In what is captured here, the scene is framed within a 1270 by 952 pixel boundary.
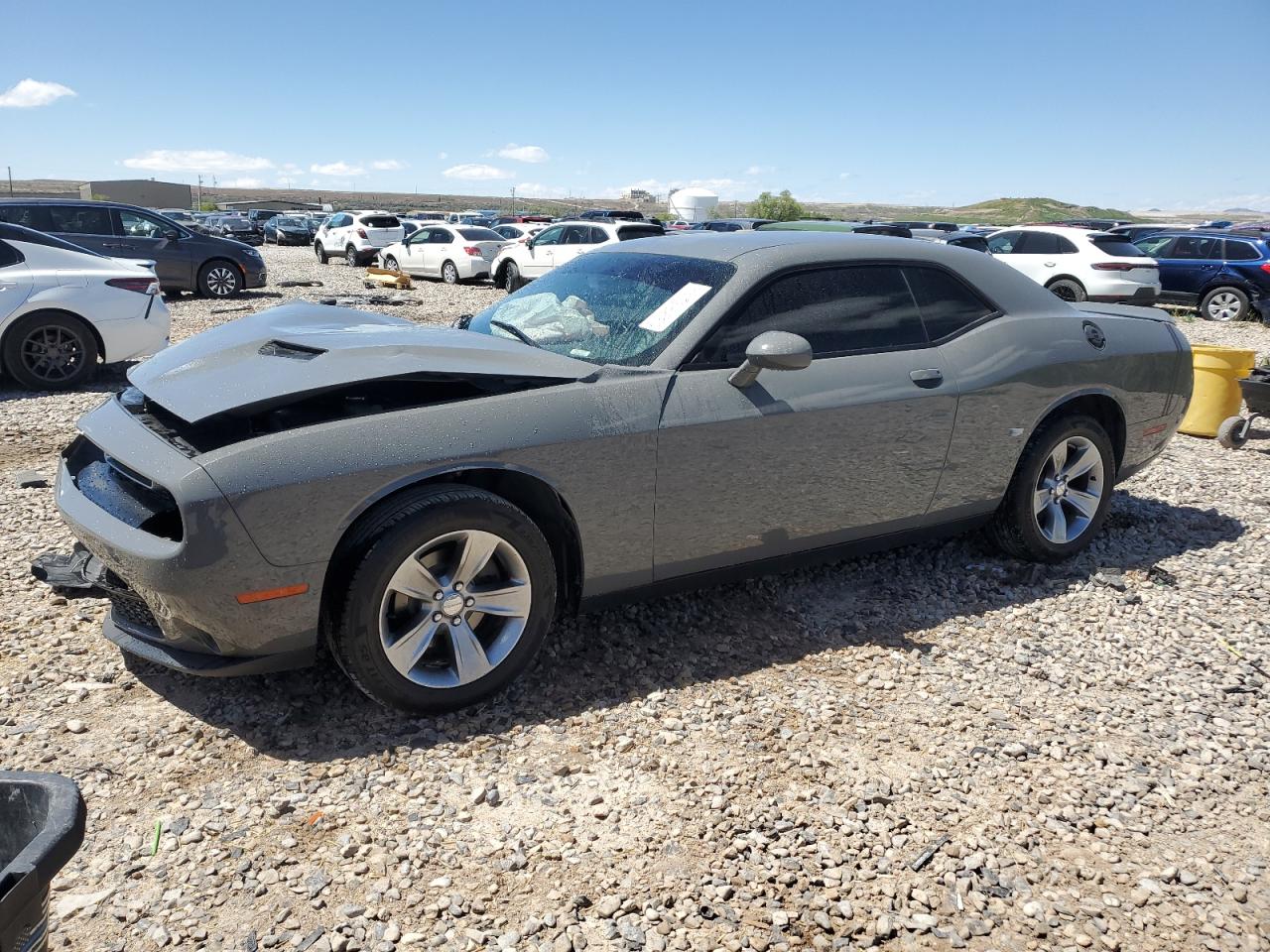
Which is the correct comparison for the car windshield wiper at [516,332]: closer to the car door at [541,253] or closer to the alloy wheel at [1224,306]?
the car door at [541,253]

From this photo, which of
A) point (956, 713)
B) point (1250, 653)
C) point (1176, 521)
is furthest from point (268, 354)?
point (1176, 521)

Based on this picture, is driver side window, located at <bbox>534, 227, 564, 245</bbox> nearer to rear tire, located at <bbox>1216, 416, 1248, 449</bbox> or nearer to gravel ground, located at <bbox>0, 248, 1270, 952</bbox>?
rear tire, located at <bbox>1216, 416, 1248, 449</bbox>

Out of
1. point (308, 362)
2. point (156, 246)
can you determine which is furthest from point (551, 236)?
point (308, 362)

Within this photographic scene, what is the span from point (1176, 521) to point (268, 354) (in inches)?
196

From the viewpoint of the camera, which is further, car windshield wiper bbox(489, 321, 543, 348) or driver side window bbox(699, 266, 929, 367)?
car windshield wiper bbox(489, 321, 543, 348)

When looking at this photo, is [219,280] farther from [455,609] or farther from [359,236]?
[455,609]

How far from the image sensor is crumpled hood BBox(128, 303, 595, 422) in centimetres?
304

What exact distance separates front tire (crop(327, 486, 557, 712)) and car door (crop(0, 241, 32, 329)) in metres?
6.66

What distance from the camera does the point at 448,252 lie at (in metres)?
20.7

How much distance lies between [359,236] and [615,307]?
23.6 m

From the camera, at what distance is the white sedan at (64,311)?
309 inches

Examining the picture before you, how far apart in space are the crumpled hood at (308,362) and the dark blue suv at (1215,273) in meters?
16.9

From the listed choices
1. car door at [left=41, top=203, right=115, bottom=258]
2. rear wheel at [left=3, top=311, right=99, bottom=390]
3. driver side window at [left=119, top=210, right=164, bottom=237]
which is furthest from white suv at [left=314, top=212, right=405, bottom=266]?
rear wheel at [left=3, top=311, right=99, bottom=390]

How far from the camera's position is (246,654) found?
290 centimetres
